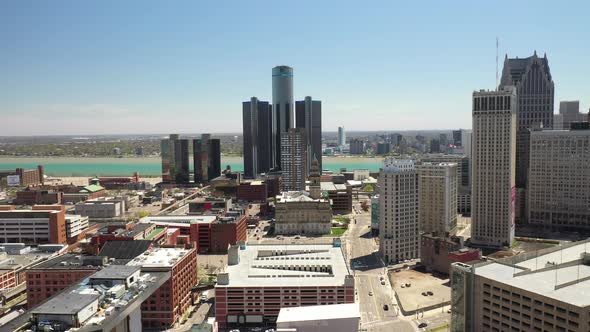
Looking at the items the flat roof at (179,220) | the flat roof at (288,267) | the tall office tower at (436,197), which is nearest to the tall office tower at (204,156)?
the flat roof at (179,220)

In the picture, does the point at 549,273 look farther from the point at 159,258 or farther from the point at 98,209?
the point at 98,209

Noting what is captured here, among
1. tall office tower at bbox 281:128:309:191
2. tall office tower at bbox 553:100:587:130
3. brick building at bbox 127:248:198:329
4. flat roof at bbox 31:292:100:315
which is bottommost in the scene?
brick building at bbox 127:248:198:329

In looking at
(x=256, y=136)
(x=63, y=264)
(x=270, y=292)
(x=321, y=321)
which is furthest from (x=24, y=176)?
(x=321, y=321)

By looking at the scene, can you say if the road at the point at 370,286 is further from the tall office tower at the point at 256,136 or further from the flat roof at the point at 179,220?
the tall office tower at the point at 256,136

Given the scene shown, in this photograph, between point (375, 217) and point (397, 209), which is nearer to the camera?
point (397, 209)

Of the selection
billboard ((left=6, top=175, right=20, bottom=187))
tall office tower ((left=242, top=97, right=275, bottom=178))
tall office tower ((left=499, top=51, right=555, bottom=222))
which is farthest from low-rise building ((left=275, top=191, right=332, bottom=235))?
billboard ((left=6, top=175, right=20, bottom=187))

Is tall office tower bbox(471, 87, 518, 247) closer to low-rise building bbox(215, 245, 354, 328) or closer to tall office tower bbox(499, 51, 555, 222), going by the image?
low-rise building bbox(215, 245, 354, 328)
